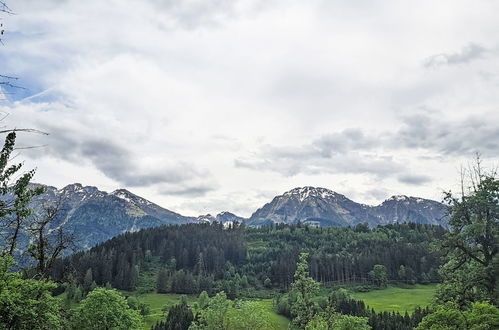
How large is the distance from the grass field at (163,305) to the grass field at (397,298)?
34.7m

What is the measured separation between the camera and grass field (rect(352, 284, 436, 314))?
142 meters

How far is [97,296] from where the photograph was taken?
63500 millimetres

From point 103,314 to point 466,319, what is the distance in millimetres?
51774

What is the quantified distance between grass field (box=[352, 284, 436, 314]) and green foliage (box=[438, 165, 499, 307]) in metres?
102

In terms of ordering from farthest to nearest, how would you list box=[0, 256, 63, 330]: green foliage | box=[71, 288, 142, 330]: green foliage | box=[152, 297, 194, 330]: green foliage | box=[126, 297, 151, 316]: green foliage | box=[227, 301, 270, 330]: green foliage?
1. box=[126, 297, 151, 316]: green foliage
2. box=[152, 297, 194, 330]: green foliage
3. box=[227, 301, 270, 330]: green foliage
4. box=[71, 288, 142, 330]: green foliage
5. box=[0, 256, 63, 330]: green foliage

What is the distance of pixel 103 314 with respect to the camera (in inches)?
2413

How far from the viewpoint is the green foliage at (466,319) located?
30.9 meters

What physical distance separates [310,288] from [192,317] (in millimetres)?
54762

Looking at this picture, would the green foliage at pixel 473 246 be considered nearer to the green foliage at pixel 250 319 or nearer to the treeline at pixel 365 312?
the treeline at pixel 365 312

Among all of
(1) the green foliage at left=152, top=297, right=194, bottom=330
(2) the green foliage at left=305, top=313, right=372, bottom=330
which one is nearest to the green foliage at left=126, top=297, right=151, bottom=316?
(1) the green foliage at left=152, top=297, right=194, bottom=330

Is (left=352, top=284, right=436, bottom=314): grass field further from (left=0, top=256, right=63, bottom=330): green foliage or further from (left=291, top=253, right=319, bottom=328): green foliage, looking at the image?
(left=0, top=256, right=63, bottom=330): green foliage

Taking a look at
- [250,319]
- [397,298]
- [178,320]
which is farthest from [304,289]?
[397,298]

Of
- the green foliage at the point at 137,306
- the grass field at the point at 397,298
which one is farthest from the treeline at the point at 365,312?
the green foliage at the point at 137,306

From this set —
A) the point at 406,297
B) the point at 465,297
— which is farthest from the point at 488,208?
the point at 406,297
